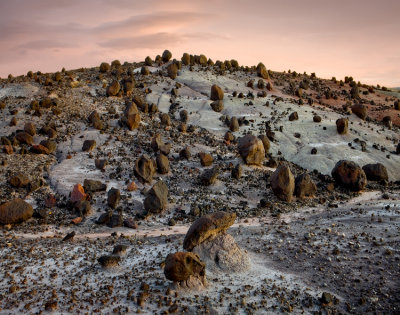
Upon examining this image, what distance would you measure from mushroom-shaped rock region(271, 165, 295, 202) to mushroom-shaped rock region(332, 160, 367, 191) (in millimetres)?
4734

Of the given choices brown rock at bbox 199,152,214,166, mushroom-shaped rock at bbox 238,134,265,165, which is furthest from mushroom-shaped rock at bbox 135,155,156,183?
Answer: mushroom-shaped rock at bbox 238,134,265,165

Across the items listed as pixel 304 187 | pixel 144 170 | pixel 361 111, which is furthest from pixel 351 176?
pixel 361 111

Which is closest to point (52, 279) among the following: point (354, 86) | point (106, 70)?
point (106, 70)

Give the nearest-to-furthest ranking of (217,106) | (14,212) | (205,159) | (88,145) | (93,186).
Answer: (14,212)
(93,186)
(205,159)
(88,145)
(217,106)

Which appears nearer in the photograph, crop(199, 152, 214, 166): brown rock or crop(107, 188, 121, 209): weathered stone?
crop(107, 188, 121, 209): weathered stone

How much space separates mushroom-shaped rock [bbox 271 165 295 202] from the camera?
2292cm

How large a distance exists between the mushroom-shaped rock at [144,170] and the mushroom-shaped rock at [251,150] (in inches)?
282

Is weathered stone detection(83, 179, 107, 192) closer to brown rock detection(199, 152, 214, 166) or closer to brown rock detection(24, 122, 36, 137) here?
brown rock detection(199, 152, 214, 166)

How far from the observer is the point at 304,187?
23844 mm

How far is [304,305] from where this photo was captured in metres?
11.5

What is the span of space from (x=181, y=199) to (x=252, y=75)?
2980 centimetres

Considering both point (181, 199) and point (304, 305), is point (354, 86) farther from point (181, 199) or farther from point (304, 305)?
point (304, 305)

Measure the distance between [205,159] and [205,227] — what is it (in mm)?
13281

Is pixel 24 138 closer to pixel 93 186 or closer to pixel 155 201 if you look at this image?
pixel 93 186
